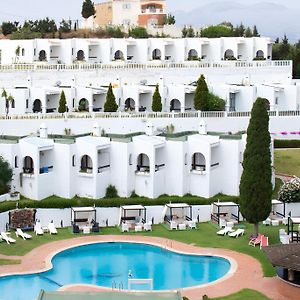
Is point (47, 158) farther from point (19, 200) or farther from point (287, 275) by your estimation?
point (287, 275)

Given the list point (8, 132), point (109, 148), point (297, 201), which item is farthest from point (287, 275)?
point (8, 132)

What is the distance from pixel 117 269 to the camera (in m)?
34.6

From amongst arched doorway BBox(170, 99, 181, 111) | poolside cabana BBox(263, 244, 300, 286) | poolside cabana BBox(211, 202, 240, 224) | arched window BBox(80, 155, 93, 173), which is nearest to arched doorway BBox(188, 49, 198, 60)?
arched doorway BBox(170, 99, 181, 111)

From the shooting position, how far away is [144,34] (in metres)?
83.0

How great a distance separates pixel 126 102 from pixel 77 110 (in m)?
4.53

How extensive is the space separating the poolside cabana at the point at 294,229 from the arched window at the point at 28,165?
1407 centimetres

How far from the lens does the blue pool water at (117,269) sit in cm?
3216

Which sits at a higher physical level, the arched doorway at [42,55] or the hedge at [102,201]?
the arched doorway at [42,55]

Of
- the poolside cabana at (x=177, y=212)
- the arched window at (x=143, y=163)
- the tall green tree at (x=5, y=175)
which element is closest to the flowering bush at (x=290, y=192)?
the poolside cabana at (x=177, y=212)

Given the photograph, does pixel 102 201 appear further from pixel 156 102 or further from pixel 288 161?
pixel 156 102

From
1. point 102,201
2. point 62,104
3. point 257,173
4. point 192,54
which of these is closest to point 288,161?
point 257,173

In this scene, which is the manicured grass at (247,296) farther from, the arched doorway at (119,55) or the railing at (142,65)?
the arched doorway at (119,55)

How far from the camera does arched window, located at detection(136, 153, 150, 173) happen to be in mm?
44750

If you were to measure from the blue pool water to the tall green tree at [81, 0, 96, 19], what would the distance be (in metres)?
57.2
